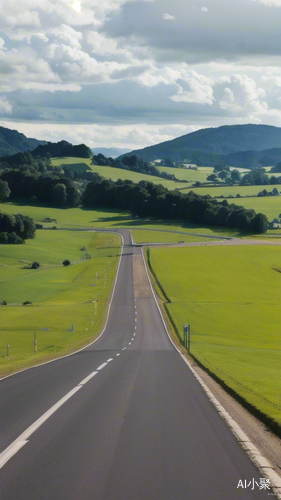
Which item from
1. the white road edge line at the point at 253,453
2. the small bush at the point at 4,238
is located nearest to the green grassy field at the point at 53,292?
the small bush at the point at 4,238

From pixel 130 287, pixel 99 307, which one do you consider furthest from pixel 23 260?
pixel 99 307

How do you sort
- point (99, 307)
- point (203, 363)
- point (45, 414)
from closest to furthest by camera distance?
point (45, 414) < point (203, 363) < point (99, 307)

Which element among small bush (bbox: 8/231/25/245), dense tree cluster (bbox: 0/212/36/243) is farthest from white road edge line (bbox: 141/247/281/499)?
dense tree cluster (bbox: 0/212/36/243)

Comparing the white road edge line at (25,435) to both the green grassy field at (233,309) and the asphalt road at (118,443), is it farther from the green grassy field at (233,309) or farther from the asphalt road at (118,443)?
the green grassy field at (233,309)

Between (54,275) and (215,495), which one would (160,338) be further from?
(54,275)

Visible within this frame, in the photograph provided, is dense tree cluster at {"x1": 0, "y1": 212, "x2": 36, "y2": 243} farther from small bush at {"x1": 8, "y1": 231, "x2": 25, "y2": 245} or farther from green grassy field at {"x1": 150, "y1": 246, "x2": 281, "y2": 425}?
green grassy field at {"x1": 150, "y1": 246, "x2": 281, "y2": 425}

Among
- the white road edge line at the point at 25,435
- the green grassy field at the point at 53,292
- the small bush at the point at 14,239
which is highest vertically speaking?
the white road edge line at the point at 25,435
